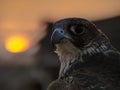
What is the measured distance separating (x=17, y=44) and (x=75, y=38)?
2.50 meters

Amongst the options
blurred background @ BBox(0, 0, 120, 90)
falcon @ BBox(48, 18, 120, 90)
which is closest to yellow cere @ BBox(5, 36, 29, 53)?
blurred background @ BBox(0, 0, 120, 90)

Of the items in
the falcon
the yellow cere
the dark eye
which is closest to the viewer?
the falcon

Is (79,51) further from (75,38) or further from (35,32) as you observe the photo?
(35,32)

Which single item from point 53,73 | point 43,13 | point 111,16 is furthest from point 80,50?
point 53,73

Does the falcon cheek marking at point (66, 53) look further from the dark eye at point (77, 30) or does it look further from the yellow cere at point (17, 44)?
the yellow cere at point (17, 44)

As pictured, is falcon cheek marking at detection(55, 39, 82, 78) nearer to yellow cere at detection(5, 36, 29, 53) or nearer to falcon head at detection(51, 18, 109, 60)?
falcon head at detection(51, 18, 109, 60)

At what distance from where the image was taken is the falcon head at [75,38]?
2105 millimetres

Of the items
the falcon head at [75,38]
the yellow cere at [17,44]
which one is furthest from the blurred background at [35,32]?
the falcon head at [75,38]

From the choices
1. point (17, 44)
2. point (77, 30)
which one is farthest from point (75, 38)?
point (17, 44)

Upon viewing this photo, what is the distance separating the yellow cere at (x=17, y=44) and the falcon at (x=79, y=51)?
7.78 feet

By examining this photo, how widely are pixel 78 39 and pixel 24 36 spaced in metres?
2.43

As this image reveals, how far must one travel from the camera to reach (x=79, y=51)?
216 centimetres

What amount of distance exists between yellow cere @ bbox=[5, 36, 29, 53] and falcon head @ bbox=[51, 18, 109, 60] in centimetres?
239

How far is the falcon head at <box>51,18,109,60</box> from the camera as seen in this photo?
211cm
